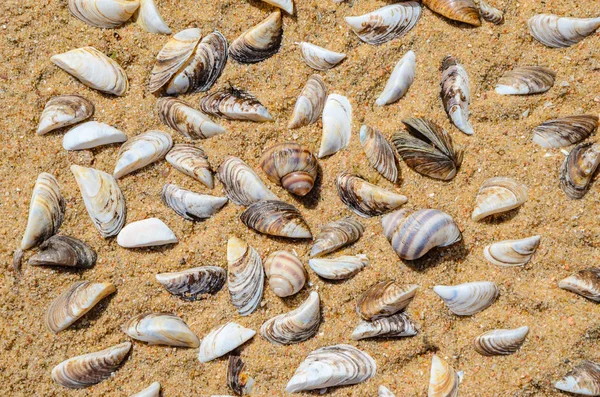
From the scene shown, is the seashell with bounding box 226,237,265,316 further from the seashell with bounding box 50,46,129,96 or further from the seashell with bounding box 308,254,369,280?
the seashell with bounding box 50,46,129,96

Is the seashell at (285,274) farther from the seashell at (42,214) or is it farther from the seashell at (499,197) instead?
the seashell at (42,214)

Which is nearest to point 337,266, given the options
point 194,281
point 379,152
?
point 379,152

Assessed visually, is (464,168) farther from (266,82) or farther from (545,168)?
(266,82)

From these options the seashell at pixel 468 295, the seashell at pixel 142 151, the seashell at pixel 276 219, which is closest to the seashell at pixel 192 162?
the seashell at pixel 142 151

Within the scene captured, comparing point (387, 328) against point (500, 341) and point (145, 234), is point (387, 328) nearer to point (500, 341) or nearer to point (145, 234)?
point (500, 341)

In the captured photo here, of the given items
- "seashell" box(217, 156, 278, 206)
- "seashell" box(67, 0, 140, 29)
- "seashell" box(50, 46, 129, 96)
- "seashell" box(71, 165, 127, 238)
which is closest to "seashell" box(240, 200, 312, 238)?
"seashell" box(217, 156, 278, 206)

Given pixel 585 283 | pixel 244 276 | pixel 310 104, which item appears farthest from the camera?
pixel 310 104
